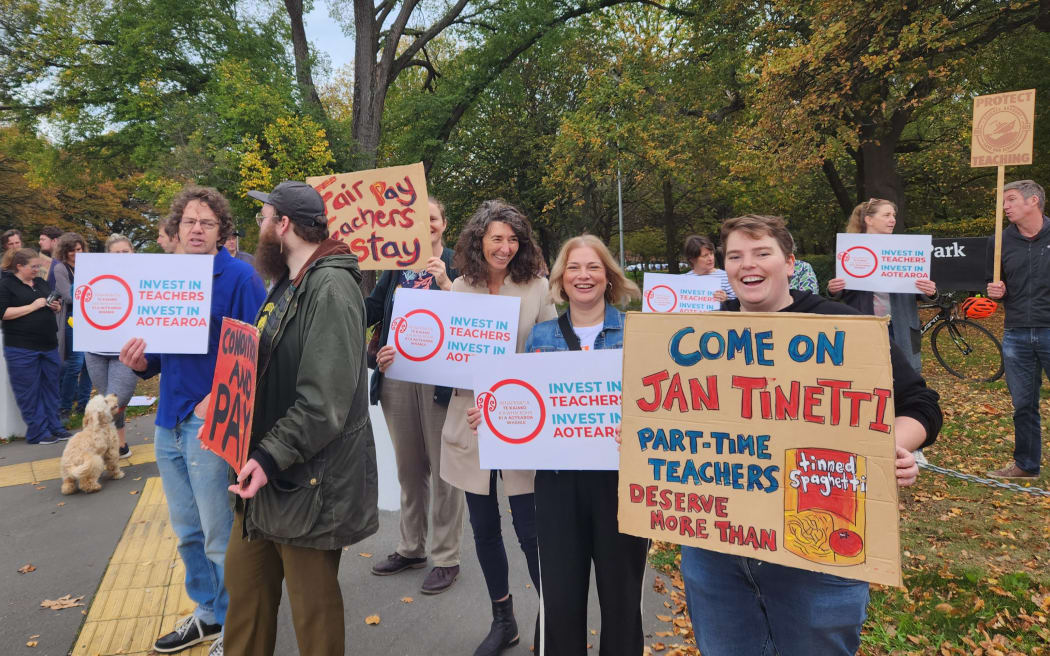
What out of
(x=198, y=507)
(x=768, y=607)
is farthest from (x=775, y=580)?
(x=198, y=507)

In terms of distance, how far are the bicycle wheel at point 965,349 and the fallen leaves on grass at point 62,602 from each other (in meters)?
11.5

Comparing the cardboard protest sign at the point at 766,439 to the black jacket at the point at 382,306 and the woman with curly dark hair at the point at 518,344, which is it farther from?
the black jacket at the point at 382,306

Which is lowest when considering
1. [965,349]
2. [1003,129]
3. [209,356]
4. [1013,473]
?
[1013,473]

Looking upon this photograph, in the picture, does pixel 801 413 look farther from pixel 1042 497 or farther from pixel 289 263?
pixel 1042 497

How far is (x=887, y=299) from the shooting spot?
5.29 meters

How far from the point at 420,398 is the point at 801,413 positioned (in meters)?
2.39

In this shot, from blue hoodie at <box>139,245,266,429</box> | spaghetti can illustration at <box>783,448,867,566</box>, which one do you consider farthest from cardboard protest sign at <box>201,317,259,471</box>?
spaghetti can illustration at <box>783,448,867,566</box>

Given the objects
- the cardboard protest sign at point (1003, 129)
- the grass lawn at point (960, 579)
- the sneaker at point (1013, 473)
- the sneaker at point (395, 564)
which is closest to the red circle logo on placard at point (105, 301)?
the sneaker at point (395, 564)

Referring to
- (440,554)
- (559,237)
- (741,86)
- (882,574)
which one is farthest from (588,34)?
(882,574)

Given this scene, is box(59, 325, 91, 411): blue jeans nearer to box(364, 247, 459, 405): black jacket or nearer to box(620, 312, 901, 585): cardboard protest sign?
box(364, 247, 459, 405): black jacket

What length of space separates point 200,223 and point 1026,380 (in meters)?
6.23

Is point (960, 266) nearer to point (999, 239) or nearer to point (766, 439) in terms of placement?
point (999, 239)

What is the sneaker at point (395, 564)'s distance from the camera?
402 cm

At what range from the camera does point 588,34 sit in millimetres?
19672
